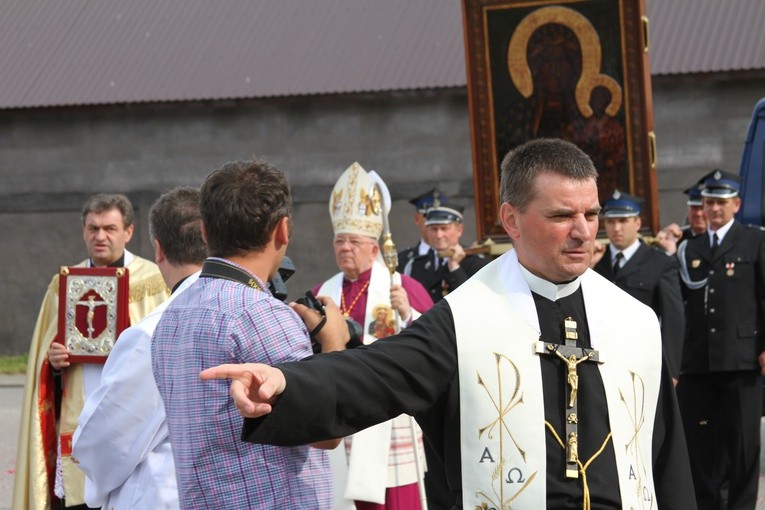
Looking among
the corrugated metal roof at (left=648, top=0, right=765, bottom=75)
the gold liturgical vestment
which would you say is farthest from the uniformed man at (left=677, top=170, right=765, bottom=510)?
the corrugated metal roof at (left=648, top=0, right=765, bottom=75)

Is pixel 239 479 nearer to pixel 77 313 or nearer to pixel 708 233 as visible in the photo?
pixel 77 313

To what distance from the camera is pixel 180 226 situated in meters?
4.02

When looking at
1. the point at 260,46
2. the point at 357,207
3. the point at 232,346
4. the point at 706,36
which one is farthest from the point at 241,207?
the point at 260,46

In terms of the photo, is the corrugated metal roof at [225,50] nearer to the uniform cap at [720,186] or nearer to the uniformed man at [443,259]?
the uniformed man at [443,259]

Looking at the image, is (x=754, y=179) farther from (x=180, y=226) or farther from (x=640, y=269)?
(x=180, y=226)

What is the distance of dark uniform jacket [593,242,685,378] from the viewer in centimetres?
841

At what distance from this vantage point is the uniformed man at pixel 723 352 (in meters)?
8.48

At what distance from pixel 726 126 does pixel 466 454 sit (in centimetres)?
1536

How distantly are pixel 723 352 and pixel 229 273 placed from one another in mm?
6023

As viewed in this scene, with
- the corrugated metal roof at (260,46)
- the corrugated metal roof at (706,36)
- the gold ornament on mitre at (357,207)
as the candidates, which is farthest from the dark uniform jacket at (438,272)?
the corrugated metal roof at (260,46)

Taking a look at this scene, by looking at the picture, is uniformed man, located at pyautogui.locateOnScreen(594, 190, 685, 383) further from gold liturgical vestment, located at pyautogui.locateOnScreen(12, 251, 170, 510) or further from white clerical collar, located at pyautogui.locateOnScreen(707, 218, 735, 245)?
gold liturgical vestment, located at pyautogui.locateOnScreen(12, 251, 170, 510)

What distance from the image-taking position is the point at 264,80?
775 inches

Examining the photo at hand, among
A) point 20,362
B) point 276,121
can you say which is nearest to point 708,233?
point 276,121

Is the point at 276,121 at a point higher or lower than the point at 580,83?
higher
